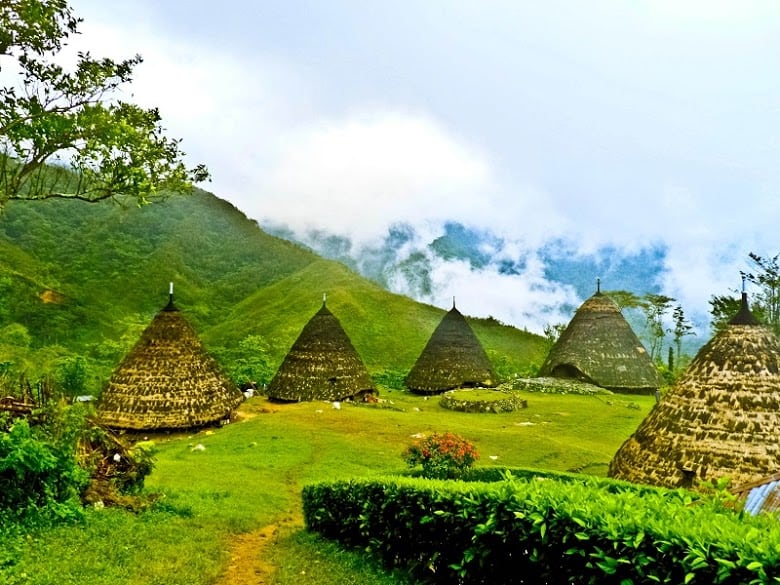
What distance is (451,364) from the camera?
4134cm

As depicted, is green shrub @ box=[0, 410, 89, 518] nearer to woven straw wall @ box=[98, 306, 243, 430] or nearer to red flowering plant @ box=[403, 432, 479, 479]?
red flowering plant @ box=[403, 432, 479, 479]

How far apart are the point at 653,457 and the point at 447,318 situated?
30.6 meters

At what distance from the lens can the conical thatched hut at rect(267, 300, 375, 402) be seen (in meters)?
32.3

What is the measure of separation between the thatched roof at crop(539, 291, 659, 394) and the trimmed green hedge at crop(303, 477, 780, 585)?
114 ft

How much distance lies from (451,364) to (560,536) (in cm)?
3610

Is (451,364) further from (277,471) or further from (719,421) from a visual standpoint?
(719,421)

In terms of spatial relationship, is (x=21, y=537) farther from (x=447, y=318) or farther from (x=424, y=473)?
(x=447, y=318)

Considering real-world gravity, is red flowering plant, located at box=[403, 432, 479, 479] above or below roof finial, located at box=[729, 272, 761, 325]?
below

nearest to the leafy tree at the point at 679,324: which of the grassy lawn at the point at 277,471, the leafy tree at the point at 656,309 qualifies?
the leafy tree at the point at 656,309

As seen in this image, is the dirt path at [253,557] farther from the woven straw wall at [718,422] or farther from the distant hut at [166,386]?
the distant hut at [166,386]

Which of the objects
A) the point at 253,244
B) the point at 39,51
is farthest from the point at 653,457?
the point at 253,244

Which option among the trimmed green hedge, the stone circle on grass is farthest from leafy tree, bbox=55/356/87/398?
the trimmed green hedge

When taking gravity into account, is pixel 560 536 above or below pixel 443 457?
above

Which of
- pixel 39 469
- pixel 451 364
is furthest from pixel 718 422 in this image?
pixel 451 364
